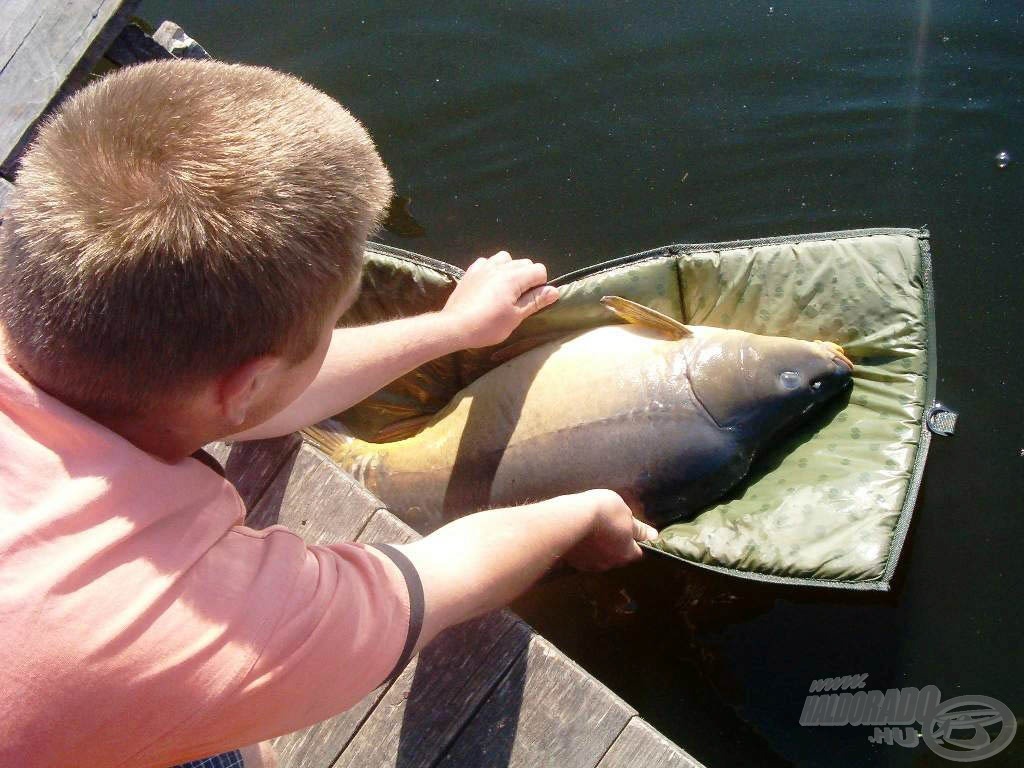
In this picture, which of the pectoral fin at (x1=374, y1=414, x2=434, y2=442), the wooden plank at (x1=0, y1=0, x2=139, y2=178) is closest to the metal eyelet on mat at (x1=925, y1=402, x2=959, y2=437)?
the pectoral fin at (x1=374, y1=414, x2=434, y2=442)

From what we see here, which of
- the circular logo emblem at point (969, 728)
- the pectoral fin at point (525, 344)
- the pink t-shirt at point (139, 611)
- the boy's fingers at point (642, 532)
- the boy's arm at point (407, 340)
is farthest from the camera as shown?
the pectoral fin at point (525, 344)

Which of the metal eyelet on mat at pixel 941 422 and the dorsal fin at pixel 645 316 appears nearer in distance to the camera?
the metal eyelet on mat at pixel 941 422

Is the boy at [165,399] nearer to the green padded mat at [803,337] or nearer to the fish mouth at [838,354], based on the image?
the green padded mat at [803,337]

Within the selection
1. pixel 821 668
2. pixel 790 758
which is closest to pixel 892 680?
pixel 821 668

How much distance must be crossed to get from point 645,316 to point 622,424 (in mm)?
375

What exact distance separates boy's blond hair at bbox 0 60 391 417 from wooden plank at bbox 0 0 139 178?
2.33 m

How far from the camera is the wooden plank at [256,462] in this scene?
2570 millimetres

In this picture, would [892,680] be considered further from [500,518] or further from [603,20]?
[603,20]

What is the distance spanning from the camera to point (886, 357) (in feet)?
9.59

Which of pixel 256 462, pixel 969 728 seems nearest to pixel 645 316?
pixel 256 462

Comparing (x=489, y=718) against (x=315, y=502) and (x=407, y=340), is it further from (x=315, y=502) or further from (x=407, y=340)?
(x=407, y=340)

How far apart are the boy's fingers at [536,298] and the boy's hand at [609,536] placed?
0.64 metres

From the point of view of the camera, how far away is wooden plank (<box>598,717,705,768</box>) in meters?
2.06

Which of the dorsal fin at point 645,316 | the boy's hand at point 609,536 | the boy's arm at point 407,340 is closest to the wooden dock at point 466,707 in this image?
the boy's arm at point 407,340
